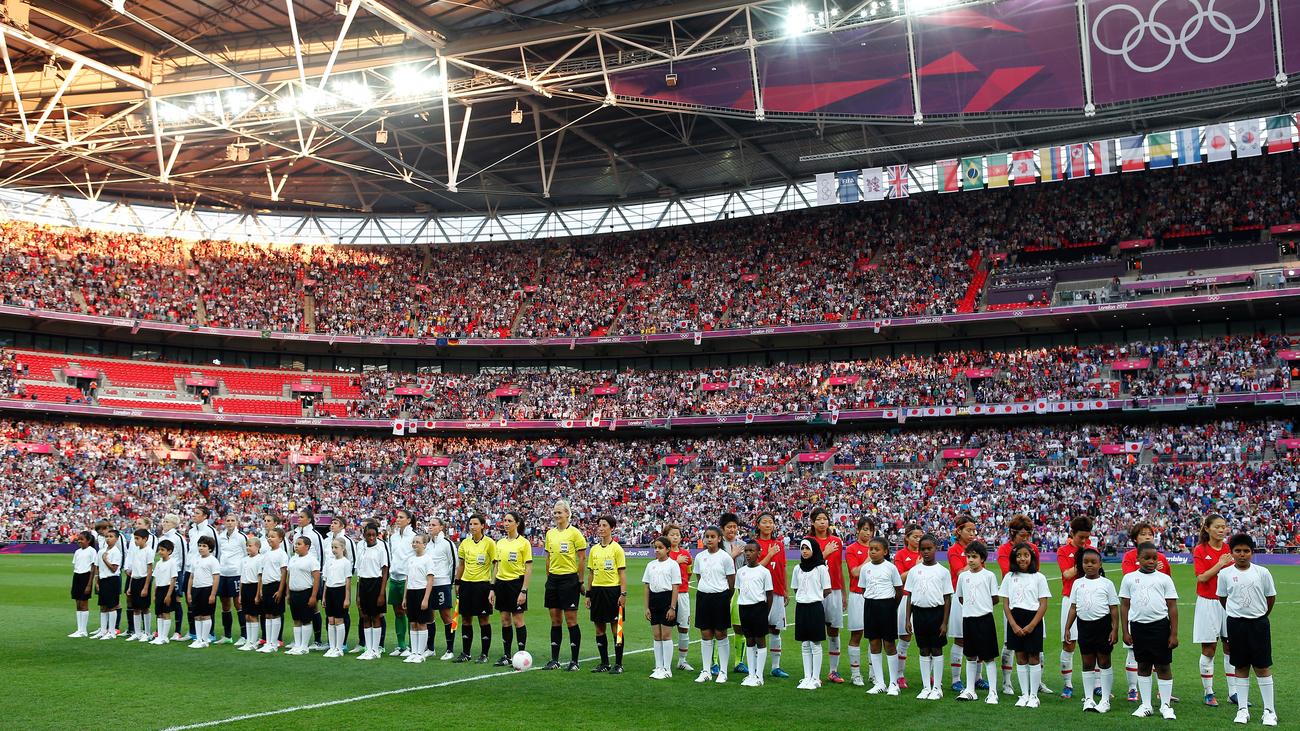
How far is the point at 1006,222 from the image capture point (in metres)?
49.3

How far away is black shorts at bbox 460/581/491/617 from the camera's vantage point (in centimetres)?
1352

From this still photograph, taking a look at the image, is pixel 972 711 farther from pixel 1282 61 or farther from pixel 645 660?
pixel 1282 61

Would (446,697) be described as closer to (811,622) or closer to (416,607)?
(416,607)

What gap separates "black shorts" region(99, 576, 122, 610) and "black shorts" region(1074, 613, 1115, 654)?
1417 centimetres

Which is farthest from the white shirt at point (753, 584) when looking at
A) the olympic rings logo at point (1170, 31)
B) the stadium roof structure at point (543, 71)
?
the olympic rings logo at point (1170, 31)

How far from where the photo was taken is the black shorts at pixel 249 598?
15023mm

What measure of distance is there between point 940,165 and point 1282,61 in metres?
14.4

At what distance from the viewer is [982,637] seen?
1107 centimetres

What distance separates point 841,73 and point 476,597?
2420 centimetres

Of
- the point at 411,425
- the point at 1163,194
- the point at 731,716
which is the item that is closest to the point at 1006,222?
the point at 1163,194

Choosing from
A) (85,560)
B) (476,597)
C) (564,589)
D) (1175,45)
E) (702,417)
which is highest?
(1175,45)

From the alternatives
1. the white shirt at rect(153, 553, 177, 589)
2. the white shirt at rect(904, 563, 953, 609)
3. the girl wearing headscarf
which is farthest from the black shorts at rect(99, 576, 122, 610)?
the white shirt at rect(904, 563, 953, 609)

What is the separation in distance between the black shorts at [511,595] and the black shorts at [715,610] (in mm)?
2474

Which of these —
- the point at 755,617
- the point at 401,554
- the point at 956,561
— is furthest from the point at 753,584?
the point at 401,554
